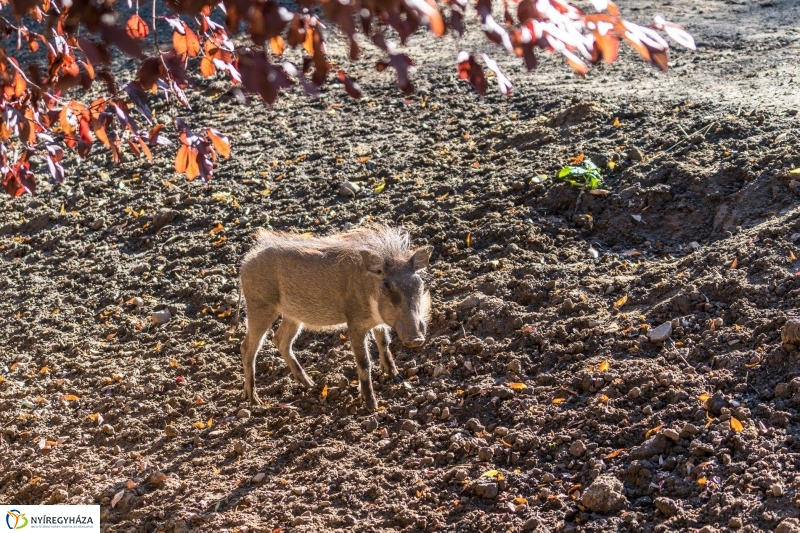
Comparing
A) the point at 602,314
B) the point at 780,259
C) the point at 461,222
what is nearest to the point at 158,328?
the point at 461,222

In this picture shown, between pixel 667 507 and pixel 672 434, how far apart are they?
443 millimetres

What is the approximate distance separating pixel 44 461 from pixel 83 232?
2.92 meters

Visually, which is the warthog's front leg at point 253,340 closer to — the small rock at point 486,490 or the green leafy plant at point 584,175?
the small rock at point 486,490

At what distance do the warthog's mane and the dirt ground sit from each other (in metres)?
0.52

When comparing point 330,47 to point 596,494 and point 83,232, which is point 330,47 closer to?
point 83,232

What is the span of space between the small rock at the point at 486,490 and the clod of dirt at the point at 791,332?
1.59 m

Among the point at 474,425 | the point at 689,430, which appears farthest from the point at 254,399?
the point at 689,430

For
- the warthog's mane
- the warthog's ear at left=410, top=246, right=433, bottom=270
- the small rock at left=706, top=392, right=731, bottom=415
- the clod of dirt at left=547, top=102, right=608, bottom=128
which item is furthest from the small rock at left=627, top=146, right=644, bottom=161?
the small rock at left=706, top=392, right=731, bottom=415

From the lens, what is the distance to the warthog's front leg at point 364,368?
5.09 meters

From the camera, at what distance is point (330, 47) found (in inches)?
405

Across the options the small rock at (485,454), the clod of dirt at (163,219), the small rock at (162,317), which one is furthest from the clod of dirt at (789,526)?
the clod of dirt at (163,219)

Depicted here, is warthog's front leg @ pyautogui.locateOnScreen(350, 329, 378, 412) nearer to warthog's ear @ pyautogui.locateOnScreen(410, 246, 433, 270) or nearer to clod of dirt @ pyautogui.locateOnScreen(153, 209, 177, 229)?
warthog's ear @ pyautogui.locateOnScreen(410, 246, 433, 270)

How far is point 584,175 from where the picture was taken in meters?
6.35

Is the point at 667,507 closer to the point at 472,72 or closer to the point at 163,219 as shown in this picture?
the point at 472,72
